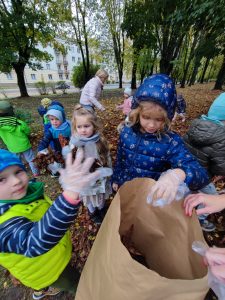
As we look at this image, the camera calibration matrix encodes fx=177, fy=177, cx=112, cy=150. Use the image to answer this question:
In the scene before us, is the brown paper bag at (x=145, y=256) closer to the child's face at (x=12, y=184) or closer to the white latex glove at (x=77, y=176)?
the white latex glove at (x=77, y=176)

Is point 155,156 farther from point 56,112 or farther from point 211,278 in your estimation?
point 56,112

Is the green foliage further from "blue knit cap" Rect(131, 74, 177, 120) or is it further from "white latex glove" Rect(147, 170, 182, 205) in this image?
"white latex glove" Rect(147, 170, 182, 205)

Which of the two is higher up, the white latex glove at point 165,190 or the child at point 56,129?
the white latex glove at point 165,190

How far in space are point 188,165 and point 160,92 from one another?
2.02 ft

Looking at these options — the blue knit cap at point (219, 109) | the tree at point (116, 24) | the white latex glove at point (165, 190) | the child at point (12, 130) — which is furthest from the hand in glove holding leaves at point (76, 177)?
the tree at point (116, 24)

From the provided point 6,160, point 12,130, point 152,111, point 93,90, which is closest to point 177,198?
point 152,111

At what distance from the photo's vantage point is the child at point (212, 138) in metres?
1.74

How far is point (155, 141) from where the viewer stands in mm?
1565

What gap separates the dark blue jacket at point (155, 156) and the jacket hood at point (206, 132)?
1.25 ft

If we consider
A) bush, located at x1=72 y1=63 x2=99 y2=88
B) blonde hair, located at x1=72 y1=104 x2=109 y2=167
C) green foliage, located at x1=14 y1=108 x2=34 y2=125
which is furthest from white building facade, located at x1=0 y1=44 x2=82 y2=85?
blonde hair, located at x1=72 y1=104 x2=109 y2=167

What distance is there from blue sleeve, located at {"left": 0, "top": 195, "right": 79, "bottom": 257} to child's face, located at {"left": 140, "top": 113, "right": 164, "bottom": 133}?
933 mm

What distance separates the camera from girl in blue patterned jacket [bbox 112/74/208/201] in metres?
1.39

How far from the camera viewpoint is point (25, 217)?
1.03 metres

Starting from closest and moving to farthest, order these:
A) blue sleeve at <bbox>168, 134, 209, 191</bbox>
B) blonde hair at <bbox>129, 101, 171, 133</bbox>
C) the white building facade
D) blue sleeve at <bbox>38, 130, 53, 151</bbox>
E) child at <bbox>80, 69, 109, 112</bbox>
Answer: blue sleeve at <bbox>168, 134, 209, 191</bbox>
blonde hair at <bbox>129, 101, 171, 133</bbox>
blue sleeve at <bbox>38, 130, 53, 151</bbox>
child at <bbox>80, 69, 109, 112</bbox>
the white building facade
